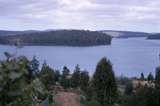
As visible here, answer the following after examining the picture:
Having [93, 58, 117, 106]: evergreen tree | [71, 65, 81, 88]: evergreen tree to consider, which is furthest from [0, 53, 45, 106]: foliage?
[71, 65, 81, 88]: evergreen tree

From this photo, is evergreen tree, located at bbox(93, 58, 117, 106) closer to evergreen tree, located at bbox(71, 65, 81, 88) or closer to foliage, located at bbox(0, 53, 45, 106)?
evergreen tree, located at bbox(71, 65, 81, 88)

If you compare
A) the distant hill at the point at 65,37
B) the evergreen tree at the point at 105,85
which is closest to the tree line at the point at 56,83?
the evergreen tree at the point at 105,85

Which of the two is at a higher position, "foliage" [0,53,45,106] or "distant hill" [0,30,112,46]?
"foliage" [0,53,45,106]

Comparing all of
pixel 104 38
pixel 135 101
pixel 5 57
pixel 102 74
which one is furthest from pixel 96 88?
pixel 104 38

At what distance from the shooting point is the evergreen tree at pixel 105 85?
2466cm

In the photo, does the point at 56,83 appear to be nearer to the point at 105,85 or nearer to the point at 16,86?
the point at 105,85

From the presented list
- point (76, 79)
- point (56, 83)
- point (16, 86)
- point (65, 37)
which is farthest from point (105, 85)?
point (65, 37)

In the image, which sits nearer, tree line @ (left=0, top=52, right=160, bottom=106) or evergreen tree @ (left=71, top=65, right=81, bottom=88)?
tree line @ (left=0, top=52, right=160, bottom=106)

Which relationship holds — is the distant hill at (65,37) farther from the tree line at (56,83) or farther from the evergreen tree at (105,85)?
the evergreen tree at (105,85)

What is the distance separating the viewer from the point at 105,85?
82.4ft

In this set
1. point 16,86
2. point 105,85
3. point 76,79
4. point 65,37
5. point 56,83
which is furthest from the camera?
point 65,37

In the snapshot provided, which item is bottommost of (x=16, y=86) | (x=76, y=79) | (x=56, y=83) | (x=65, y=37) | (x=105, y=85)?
(x=76, y=79)

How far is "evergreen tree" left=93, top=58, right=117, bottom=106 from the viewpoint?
80.9 feet

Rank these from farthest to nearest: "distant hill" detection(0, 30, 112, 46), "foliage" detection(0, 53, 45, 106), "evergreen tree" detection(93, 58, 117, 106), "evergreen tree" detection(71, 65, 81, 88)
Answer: "distant hill" detection(0, 30, 112, 46) → "evergreen tree" detection(71, 65, 81, 88) → "evergreen tree" detection(93, 58, 117, 106) → "foliage" detection(0, 53, 45, 106)
